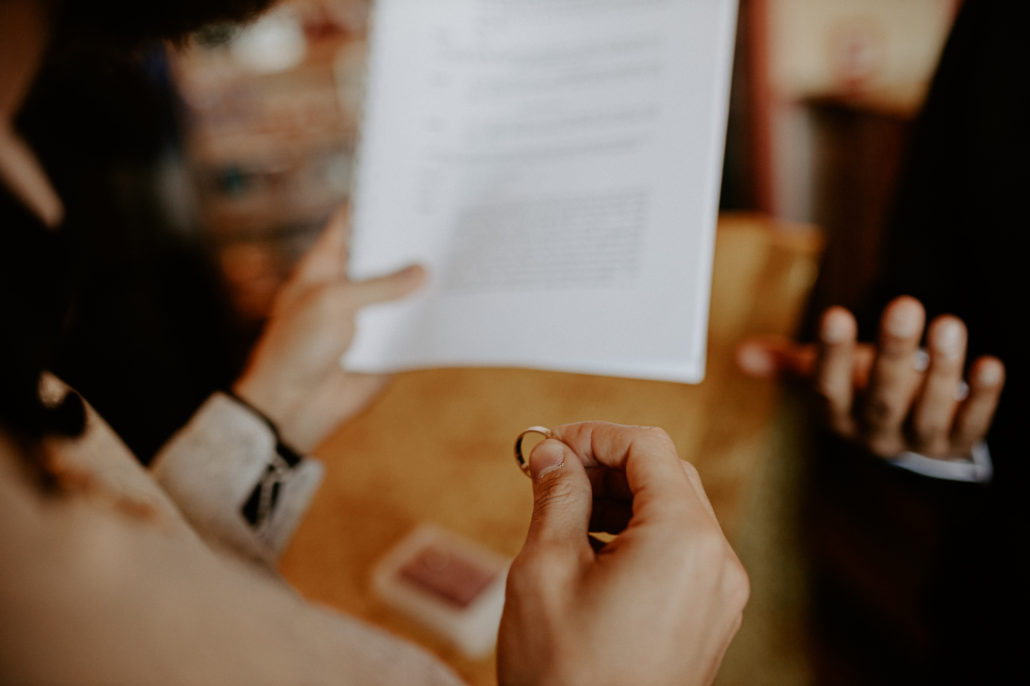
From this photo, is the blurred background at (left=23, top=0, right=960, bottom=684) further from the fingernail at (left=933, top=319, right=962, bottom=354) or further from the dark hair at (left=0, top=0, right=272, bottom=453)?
the fingernail at (left=933, top=319, right=962, bottom=354)

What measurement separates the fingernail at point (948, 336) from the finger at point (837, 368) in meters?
0.06

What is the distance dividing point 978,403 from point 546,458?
18.8 inches

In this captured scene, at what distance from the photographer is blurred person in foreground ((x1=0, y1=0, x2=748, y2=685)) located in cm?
19

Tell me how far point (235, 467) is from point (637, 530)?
397 millimetres

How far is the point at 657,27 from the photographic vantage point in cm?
52

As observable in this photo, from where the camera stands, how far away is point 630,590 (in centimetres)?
26

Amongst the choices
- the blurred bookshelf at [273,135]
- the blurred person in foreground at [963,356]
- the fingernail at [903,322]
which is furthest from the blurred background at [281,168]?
the fingernail at [903,322]

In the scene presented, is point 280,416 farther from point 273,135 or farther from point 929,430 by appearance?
point 273,135

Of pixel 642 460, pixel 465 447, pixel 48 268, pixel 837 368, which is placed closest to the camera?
pixel 642 460

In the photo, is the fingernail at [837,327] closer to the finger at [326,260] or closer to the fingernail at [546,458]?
the fingernail at [546,458]

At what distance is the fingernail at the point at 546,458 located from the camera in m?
0.32

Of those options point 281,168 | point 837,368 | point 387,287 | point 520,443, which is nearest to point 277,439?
point 387,287

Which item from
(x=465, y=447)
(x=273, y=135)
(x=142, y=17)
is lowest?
(x=465, y=447)

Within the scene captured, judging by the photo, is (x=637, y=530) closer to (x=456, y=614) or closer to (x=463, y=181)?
(x=463, y=181)
